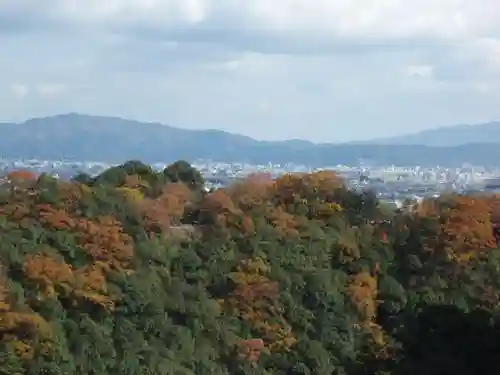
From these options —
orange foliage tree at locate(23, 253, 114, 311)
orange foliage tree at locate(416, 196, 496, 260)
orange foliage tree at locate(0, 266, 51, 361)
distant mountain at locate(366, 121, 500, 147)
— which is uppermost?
distant mountain at locate(366, 121, 500, 147)

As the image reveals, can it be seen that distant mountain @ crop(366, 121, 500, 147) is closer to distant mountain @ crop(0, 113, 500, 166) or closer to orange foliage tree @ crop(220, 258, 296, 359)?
distant mountain @ crop(0, 113, 500, 166)

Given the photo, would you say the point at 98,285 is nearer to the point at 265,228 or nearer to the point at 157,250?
the point at 157,250

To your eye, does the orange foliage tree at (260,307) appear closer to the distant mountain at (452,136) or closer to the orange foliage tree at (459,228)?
the orange foliage tree at (459,228)

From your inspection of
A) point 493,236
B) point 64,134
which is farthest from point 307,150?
point 493,236

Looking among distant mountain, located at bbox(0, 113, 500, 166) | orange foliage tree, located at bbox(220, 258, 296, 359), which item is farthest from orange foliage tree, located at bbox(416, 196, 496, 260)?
distant mountain, located at bbox(0, 113, 500, 166)

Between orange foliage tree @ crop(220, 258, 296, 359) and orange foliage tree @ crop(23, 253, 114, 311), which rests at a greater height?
orange foliage tree @ crop(23, 253, 114, 311)

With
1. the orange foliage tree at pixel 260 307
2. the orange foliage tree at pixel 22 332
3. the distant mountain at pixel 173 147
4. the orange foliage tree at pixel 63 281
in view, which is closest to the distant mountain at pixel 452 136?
the distant mountain at pixel 173 147
